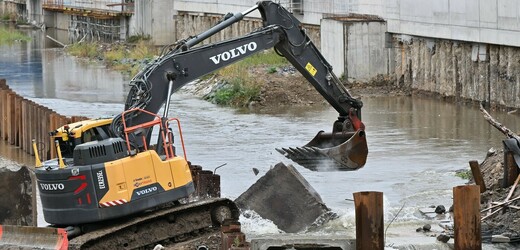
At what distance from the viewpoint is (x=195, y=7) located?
67.4 m

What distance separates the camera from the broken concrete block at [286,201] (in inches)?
835

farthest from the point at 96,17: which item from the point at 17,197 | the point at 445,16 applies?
the point at 17,197

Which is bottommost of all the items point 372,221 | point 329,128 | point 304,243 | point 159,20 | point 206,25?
point 329,128

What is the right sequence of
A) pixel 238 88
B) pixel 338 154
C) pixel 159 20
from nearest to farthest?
pixel 338 154
pixel 238 88
pixel 159 20

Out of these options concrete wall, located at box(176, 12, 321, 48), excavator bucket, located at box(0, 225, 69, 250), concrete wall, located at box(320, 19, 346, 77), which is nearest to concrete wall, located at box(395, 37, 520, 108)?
concrete wall, located at box(320, 19, 346, 77)

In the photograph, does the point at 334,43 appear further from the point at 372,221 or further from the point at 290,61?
the point at 372,221

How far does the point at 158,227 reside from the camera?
1794 centimetres

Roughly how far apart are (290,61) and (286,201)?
256 centimetres

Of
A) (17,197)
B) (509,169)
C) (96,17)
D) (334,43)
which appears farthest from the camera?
(96,17)

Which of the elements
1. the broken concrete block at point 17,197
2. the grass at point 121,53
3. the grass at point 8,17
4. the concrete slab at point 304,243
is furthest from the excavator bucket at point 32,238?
the grass at point 8,17

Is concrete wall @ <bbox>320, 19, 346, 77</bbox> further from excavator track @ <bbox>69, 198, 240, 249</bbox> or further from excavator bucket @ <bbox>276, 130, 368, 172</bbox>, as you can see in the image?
excavator track @ <bbox>69, 198, 240, 249</bbox>

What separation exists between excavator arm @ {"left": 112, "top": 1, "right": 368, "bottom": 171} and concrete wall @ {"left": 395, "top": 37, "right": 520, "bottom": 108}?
15559mm

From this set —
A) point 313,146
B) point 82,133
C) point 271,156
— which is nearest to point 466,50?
point 271,156

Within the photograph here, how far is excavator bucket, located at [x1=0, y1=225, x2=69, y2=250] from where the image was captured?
1686 cm
